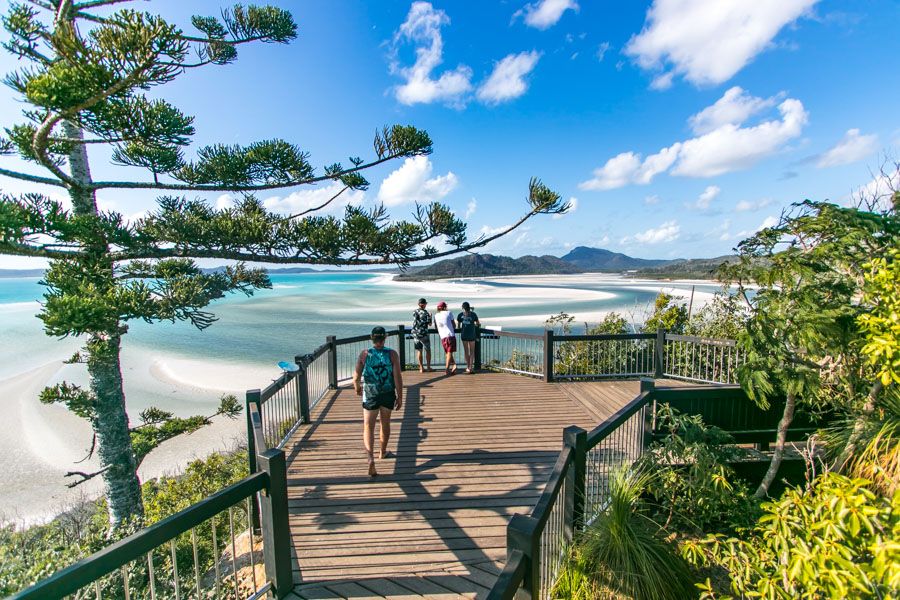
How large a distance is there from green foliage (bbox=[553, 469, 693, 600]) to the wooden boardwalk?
0.71m

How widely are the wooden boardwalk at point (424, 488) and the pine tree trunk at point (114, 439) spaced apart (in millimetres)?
3880

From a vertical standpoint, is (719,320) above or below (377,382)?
below

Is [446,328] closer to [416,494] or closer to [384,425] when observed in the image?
[384,425]

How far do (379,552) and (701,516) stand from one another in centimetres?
323

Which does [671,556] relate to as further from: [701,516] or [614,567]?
[701,516]

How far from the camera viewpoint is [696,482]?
390 centimetres

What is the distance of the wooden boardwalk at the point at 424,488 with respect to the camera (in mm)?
3385

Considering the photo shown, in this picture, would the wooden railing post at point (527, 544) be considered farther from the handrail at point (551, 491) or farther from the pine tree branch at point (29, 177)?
the pine tree branch at point (29, 177)

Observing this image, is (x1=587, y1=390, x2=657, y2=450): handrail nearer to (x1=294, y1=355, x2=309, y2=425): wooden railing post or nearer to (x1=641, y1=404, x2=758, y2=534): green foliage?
(x1=641, y1=404, x2=758, y2=534): green foliage

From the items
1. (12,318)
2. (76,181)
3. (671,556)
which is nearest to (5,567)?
(76,181)

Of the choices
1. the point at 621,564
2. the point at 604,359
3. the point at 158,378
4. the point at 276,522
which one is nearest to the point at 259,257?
the point at 276,522

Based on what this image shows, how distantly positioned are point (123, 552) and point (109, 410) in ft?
24.3

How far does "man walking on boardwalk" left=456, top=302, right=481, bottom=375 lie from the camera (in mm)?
9149

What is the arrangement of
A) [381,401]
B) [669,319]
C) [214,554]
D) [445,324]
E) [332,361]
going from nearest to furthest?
1. [214,554]
2. [381,401]
3. [332,361]
4. [445,324]
5. [669,319]
